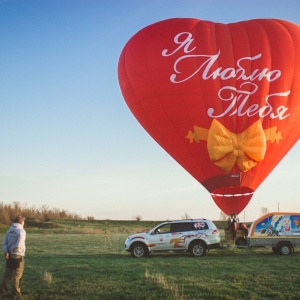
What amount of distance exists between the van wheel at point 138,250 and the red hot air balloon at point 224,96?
481cm

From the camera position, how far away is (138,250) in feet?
63.6

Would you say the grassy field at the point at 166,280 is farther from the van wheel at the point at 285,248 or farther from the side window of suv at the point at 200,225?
the van wheel at the point at 285,248

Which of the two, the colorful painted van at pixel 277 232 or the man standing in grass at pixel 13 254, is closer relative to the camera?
the man standing in grass at pixel 13 254

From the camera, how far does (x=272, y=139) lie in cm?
2134

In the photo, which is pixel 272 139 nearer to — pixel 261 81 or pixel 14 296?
pixel 261 81

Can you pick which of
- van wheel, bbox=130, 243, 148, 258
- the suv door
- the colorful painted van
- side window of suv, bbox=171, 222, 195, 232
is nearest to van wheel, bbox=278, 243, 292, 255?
the colorful painted van

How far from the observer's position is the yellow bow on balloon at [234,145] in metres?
20.5

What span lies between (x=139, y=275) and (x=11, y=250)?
4.23 meters

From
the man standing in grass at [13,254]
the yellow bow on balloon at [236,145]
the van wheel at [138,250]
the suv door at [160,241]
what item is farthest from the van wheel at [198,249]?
the man standing in grass at [13,254]

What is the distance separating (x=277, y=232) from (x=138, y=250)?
6425 millimetres

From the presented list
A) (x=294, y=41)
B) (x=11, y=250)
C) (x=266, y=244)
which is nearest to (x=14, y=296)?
(x=11, y=250)

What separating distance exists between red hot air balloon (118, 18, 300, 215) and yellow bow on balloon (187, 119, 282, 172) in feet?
0.16

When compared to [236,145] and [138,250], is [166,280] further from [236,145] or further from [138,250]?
[236,145]

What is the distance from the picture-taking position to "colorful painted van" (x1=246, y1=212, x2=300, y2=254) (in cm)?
1956
